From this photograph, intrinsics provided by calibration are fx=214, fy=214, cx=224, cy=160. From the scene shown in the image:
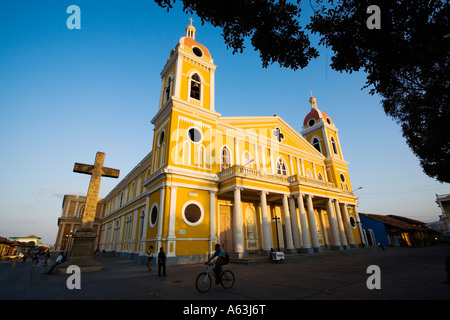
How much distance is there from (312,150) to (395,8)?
76.8 feet

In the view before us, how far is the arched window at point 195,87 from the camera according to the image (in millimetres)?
19469

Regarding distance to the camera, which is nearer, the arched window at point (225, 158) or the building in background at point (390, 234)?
the arched window at point (225, 158)

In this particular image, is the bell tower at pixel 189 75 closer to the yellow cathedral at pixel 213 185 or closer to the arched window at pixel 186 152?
the yellow cathedral at pixel 213 185

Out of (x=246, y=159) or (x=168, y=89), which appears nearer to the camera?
(x=168, y=89)

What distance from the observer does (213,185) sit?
17.3 meters

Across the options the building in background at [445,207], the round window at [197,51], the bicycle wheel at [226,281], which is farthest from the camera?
the building in background at [445,207]

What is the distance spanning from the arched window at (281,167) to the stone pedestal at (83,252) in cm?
1757

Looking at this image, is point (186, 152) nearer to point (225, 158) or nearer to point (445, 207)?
point (225, 158)

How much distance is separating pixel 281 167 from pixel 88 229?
59.5 feet

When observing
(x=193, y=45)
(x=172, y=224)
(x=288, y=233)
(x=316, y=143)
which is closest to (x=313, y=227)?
(x=288, y=233)

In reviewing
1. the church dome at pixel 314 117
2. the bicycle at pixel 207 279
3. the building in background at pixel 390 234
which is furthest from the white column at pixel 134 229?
the building in background at pixel 390 234

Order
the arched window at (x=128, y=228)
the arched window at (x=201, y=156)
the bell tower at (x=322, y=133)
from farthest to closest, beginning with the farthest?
the bell tower at (x=322, y=133), the arched window at (x=128, y=228), the arched window at (x=201, y=156)

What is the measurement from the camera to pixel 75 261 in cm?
1130
